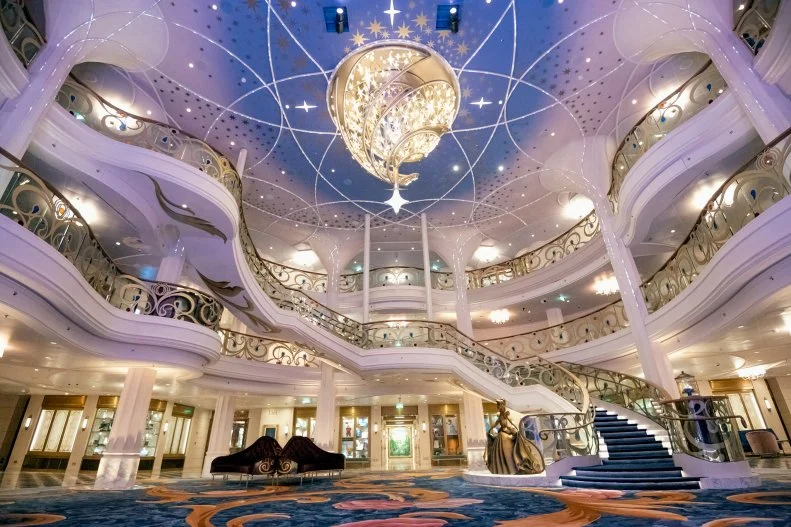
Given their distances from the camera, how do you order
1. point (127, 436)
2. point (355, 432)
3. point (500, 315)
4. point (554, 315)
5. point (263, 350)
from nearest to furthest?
point (127, 436), point (263, 350), point (554, 315), point (500, 315), point (355, 432)

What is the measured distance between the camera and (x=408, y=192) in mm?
11227

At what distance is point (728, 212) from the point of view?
571cm

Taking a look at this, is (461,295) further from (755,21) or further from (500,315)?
(755,21)

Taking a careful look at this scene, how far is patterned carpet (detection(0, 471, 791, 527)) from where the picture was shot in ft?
9.85

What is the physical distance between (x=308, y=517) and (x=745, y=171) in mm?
6556

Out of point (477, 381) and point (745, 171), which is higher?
point (745, 171)

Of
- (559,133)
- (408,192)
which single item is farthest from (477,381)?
(559,133)

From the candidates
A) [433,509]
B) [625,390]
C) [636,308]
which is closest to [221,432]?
[433,509]

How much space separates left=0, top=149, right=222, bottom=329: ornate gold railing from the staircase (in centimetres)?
657

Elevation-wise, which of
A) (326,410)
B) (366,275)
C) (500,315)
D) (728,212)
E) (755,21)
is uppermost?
(755,21)

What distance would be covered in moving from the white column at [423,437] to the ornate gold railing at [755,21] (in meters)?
12.7

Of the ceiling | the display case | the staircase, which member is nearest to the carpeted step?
the staircase

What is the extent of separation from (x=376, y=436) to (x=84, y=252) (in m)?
11.9

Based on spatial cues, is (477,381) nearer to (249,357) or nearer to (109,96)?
(249,357)
